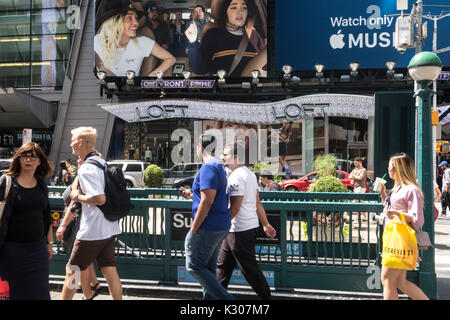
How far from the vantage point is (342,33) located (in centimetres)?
2486

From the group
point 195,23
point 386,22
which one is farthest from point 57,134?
point 386,22

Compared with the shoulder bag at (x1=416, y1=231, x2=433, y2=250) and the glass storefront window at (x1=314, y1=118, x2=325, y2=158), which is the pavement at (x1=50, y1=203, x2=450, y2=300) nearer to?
the shoulder bag at (x1=416, y1=231, x2=433, y2=250)

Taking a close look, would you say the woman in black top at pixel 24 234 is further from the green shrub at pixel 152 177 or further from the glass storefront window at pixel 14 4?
the glass storefront window at pixel 14 4

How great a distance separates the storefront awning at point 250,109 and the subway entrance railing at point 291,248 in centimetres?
1954

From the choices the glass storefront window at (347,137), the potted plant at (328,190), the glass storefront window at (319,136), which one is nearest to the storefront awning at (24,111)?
the glass storefront window at (319,136)

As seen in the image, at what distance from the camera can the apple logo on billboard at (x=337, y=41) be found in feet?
81.4

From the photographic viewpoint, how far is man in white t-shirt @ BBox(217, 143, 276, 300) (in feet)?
13.6

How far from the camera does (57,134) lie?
28.5 meters

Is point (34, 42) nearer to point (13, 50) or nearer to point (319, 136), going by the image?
point (13, 50)

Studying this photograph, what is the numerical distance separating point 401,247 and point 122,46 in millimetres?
25635

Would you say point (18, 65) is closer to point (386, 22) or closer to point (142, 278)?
point (386, 22)

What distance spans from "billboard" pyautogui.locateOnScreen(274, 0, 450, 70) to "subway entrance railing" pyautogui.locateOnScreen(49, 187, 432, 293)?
69.5 ft

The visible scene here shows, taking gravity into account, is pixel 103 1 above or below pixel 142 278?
above
